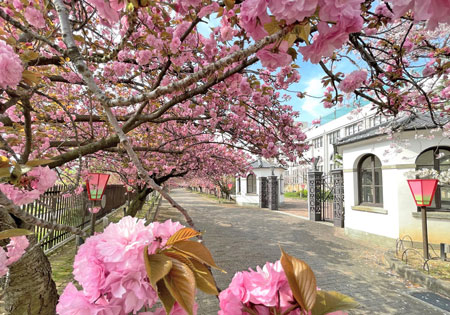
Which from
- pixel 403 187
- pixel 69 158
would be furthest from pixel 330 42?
pixel 403 187

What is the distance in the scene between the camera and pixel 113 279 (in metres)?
0.60

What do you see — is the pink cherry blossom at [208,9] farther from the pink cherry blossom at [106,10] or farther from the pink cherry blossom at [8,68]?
the pink cherry blossom at [8,68]

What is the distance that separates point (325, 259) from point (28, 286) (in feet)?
21.8

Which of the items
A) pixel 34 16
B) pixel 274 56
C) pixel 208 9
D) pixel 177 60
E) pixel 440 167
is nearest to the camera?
pixel 274 56

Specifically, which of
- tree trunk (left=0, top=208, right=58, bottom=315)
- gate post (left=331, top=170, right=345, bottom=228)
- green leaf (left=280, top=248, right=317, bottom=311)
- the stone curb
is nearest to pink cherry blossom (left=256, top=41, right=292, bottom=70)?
green leaf (left=280, top=248, right=317, bottom=311)

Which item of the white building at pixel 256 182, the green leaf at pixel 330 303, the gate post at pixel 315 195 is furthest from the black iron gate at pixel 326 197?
the green leaf at pixel 330 303

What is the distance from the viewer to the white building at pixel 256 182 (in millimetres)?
21709

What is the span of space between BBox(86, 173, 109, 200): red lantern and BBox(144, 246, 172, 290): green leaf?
5.21 m

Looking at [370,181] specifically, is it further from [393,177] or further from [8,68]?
[8,68]

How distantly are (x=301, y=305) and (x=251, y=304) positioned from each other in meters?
0.16

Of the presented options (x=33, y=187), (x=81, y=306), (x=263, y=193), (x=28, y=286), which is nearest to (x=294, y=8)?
(x=81, y=306)

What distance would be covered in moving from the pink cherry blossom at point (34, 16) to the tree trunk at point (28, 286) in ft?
6.90

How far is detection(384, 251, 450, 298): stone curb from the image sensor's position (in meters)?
4.61

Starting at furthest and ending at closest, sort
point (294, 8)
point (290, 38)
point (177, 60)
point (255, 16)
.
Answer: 1. point (177, 60)
2. point (290, 38)
3. point (255, 16)
4. point (294, 8)
